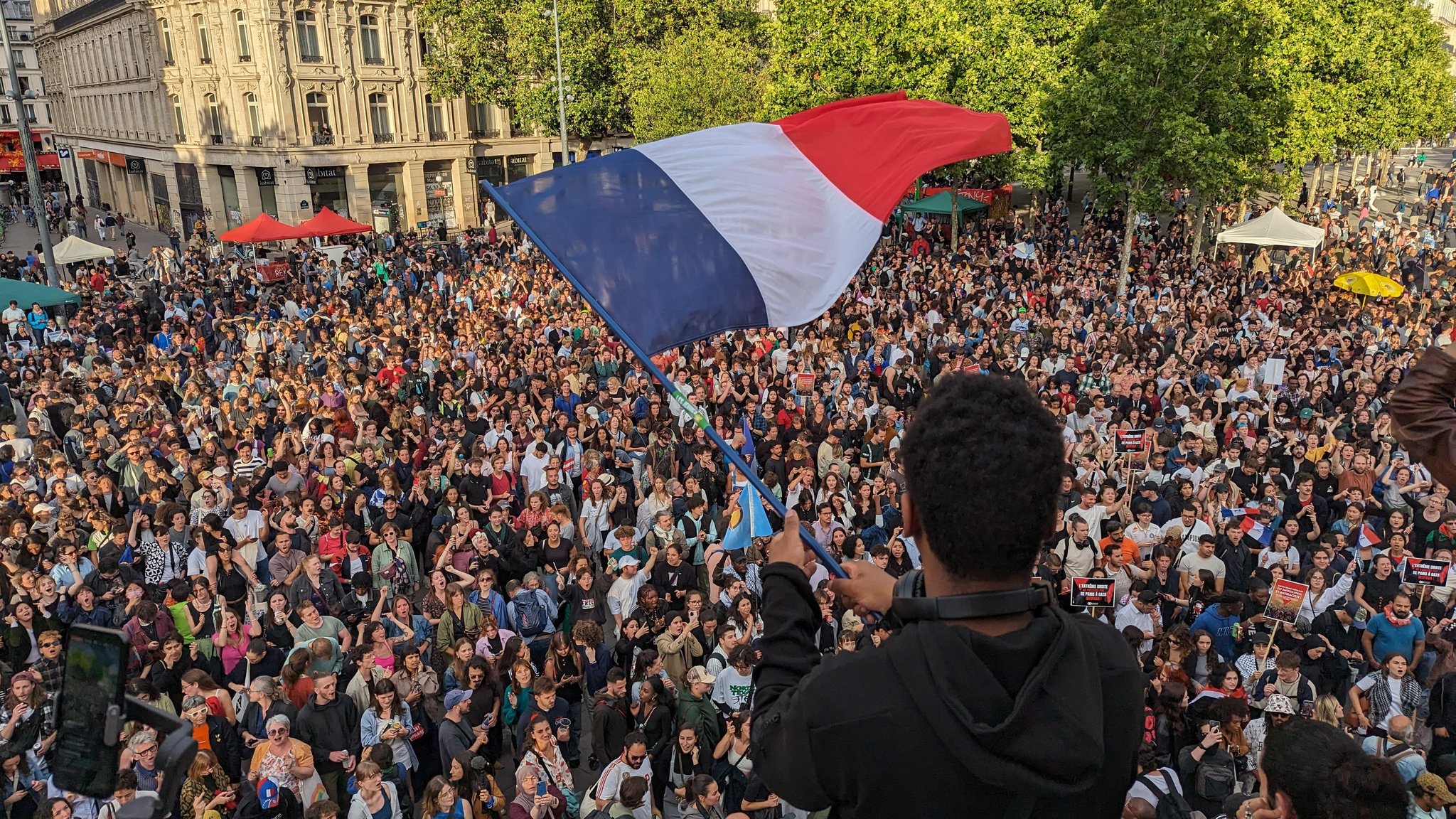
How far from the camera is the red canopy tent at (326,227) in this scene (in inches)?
1043

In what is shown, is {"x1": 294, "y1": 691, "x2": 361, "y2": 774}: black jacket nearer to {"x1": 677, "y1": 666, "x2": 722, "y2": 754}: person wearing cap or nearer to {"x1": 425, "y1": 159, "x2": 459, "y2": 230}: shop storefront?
{"x1": 677, "y1": 666, "x2": 722, "y2": 754}: person wearing cap

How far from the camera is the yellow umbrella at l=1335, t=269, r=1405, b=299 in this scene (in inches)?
780

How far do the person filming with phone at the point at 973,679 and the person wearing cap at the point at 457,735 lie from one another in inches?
210

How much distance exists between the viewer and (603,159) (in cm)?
560

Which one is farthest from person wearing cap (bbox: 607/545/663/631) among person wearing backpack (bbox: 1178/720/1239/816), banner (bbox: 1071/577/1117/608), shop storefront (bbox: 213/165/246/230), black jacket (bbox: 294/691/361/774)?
shop storefront (bbox: 213/165/246/230)

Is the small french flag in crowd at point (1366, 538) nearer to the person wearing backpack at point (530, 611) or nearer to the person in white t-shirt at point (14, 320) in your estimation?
the person wearing backpack at point (530, 611)

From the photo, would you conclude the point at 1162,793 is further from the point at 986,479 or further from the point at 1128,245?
the point at 1128,245

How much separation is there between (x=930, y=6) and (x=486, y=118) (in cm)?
2583

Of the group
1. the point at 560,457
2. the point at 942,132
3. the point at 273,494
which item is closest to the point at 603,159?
the point at 942,132

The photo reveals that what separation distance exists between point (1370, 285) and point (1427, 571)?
1419 centimetres

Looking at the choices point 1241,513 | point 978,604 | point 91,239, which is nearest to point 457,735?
point 978,604

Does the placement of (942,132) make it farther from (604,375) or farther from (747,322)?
(604,375)

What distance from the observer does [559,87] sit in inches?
1282

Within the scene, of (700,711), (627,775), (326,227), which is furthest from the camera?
(326,227)
